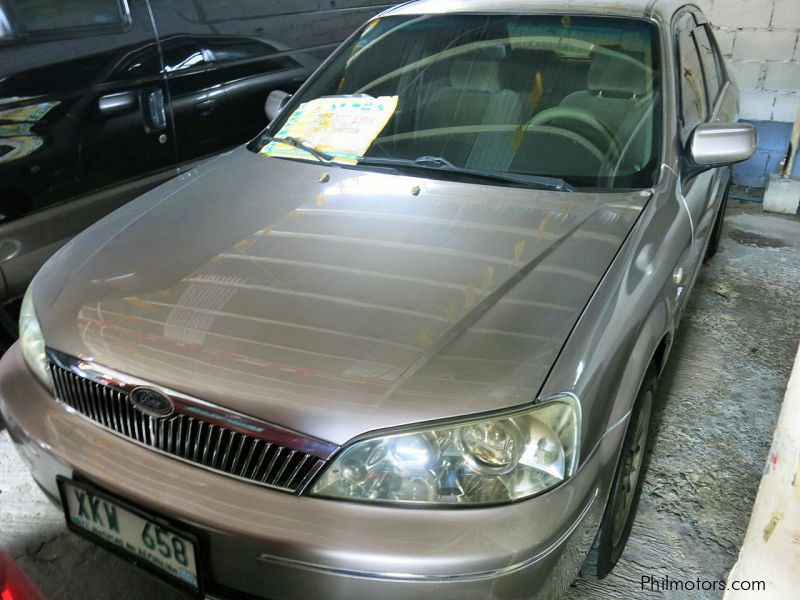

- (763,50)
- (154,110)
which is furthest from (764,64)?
(154,110)

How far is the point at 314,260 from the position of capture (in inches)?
66.0

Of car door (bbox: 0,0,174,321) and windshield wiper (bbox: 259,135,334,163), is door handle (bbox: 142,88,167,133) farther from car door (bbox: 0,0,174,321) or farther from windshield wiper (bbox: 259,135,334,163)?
windshield wiper (bbox: 259,135,334,163)

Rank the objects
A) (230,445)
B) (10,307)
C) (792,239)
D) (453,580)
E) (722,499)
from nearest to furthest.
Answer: (453,580) → (230,445) → (722,499) → (10,307) → (792,239)

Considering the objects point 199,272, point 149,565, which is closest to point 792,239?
point 199,272

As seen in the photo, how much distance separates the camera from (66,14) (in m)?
2.55

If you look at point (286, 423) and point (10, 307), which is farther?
point (10, 307)

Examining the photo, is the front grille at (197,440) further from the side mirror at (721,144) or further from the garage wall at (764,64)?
the garage wall at (764,64)

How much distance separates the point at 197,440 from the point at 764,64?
183 inches

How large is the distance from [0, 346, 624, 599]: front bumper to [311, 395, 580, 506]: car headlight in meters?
0.03

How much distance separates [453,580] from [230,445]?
48 centimetres

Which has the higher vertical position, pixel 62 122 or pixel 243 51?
pixel 243 51

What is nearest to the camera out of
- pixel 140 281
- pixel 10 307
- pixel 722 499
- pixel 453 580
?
pixel 453 580

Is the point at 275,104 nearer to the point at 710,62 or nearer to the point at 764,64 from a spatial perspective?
the point at 710,62

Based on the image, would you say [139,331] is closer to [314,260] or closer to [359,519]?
[314,260]
